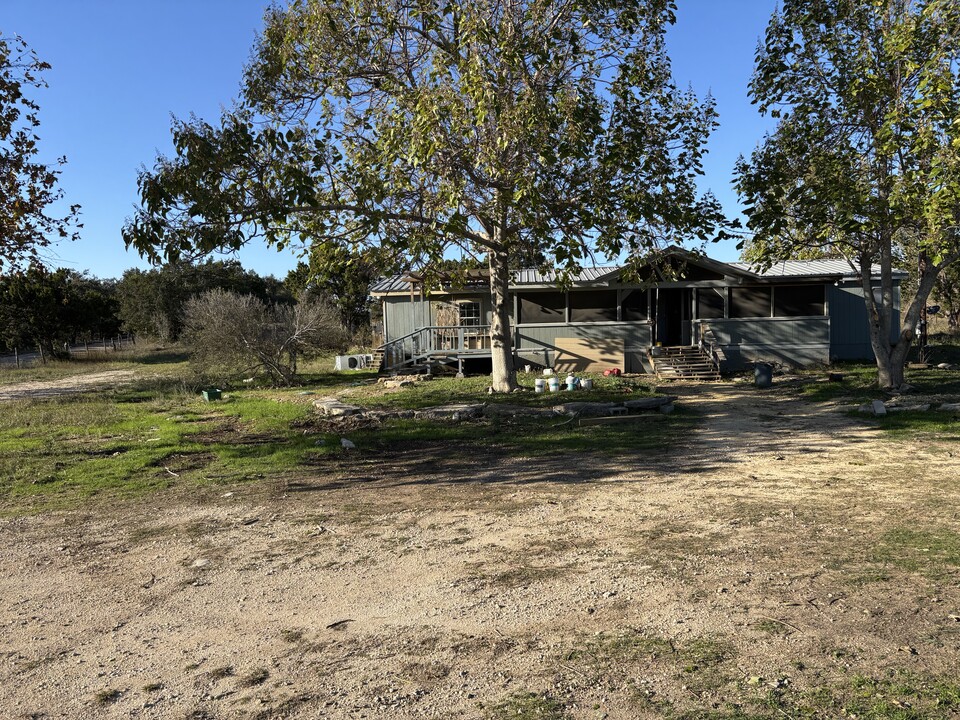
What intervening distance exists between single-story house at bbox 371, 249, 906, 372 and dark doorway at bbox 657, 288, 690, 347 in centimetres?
3

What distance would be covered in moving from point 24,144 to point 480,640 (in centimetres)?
969

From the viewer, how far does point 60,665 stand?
4004mm

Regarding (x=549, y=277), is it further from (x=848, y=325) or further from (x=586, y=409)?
(x=848, y=325)

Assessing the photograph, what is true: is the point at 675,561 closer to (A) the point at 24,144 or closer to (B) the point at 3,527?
(B) the point at 3,527

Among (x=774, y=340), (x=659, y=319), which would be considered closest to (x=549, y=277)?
(x=659, y=319)

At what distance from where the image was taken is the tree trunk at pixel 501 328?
53.7ft

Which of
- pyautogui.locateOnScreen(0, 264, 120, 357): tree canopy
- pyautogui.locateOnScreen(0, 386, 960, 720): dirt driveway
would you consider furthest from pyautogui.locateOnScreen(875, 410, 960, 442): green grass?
pyautogui.locateOnScreen(0, 264, 120, 357): tree canopy

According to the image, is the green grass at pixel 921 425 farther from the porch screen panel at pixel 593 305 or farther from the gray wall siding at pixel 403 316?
the gray wall siding at pixel 403 316

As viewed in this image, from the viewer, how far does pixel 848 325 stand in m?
22.5

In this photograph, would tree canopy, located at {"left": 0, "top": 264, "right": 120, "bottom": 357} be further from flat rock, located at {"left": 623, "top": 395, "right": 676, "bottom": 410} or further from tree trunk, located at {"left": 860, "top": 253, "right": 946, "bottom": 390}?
tree trunk, located at {"left": 860, "top": 253, "right": 946, "bottom": 390}

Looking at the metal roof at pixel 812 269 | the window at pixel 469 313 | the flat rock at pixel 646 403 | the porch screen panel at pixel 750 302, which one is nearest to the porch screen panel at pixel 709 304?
the porch screen panel at pixel 750 302

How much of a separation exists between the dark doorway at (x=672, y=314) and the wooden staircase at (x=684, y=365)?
1292 mm

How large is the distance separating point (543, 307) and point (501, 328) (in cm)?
568

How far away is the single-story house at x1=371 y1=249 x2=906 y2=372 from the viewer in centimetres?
2159
